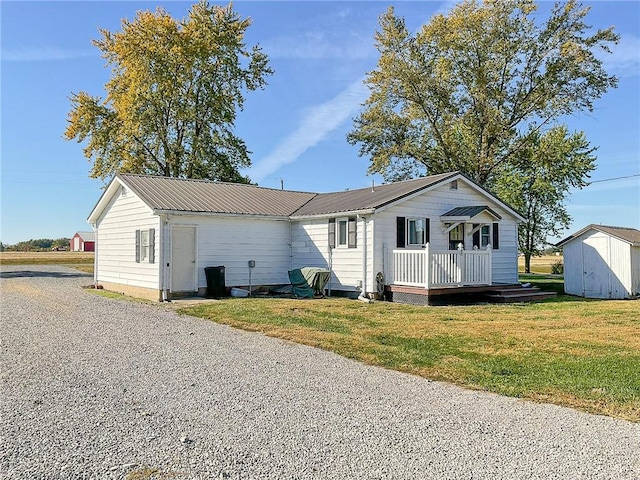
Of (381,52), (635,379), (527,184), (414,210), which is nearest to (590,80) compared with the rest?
(527,184)

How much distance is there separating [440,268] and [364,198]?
12.1 feet

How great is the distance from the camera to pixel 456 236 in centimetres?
1631

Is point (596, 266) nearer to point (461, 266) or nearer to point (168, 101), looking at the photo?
point (461, 266)

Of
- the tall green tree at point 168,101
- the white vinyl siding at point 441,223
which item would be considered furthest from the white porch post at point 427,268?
the tall green tree at point 168,101

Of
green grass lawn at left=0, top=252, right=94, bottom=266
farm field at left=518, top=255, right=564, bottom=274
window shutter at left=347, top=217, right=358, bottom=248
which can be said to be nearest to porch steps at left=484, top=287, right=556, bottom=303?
window shutter at left=347, top=217, right=358, bottom=248

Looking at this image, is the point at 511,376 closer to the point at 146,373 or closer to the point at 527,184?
the point at 146,373

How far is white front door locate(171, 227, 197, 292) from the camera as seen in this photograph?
14.8 metres

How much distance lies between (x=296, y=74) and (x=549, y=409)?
1790 cm

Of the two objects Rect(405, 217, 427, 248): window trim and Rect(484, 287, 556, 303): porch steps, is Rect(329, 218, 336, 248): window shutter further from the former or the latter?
Rect(484, 287, 556, 303): porch steps

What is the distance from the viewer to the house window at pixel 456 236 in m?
16.2

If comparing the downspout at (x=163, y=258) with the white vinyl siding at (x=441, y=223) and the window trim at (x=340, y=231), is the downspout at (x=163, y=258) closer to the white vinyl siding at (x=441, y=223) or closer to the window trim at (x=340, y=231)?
the window trim at (x=340, y=231)

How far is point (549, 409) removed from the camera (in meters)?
4.67

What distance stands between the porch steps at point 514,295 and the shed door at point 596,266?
83.9 inches

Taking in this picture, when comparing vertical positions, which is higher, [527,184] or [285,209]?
[527,184]
